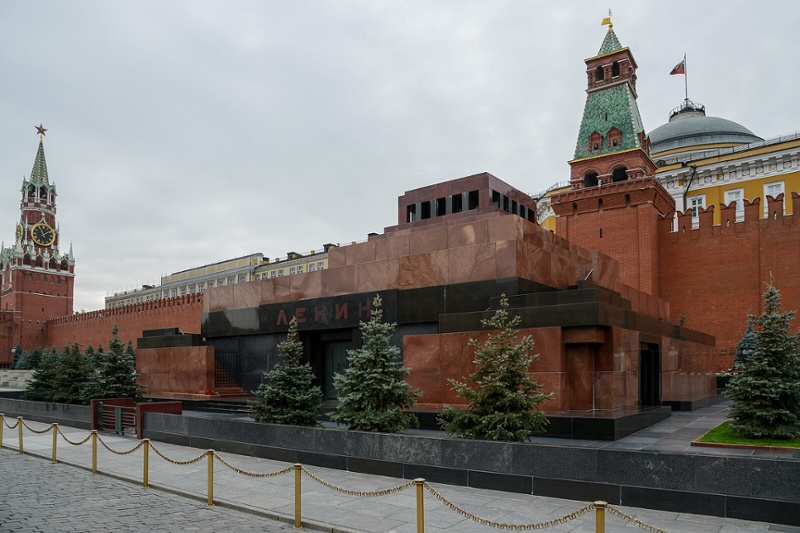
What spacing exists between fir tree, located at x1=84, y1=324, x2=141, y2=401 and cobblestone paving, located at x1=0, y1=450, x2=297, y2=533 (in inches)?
266

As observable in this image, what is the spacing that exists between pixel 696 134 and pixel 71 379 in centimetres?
4774

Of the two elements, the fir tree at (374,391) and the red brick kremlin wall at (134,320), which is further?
the red brick kremlin wall at (134,320)

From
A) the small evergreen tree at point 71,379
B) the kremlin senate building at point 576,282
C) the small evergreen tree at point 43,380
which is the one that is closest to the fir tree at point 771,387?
the kremlin senate building at point 576,282

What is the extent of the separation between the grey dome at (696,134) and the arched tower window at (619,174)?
17.5 m

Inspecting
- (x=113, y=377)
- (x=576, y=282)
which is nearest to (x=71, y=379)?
(x=113, y=377)

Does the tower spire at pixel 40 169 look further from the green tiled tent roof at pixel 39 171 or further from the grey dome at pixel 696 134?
the grey dome at pixel 696 134

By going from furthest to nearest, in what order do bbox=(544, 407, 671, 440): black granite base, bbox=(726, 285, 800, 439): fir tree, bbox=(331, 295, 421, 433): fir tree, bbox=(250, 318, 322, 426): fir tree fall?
bbox=(250, 318, 322, 426): fir tree, bbox=(544, 407, 671, 440): black granite base, bbox=(331, 295, 421, 433): fir tree, bbox=(726, 285, 800, 439): fir tree

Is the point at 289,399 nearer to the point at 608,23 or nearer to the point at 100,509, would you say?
the point at 100,509

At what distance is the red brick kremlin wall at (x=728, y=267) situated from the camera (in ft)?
96.1

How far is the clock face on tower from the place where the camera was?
8536 centimetres

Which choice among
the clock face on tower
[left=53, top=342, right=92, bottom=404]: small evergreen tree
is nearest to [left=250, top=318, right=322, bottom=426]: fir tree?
[left=53, top=342, right=92, bottom=404]: small evergreen tree

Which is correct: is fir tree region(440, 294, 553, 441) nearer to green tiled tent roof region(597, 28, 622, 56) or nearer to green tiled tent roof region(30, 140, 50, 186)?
green tiled tent roof region(597, 28, 622, 56)

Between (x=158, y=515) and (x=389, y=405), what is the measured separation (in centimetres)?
437

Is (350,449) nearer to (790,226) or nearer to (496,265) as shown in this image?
(496,265)
